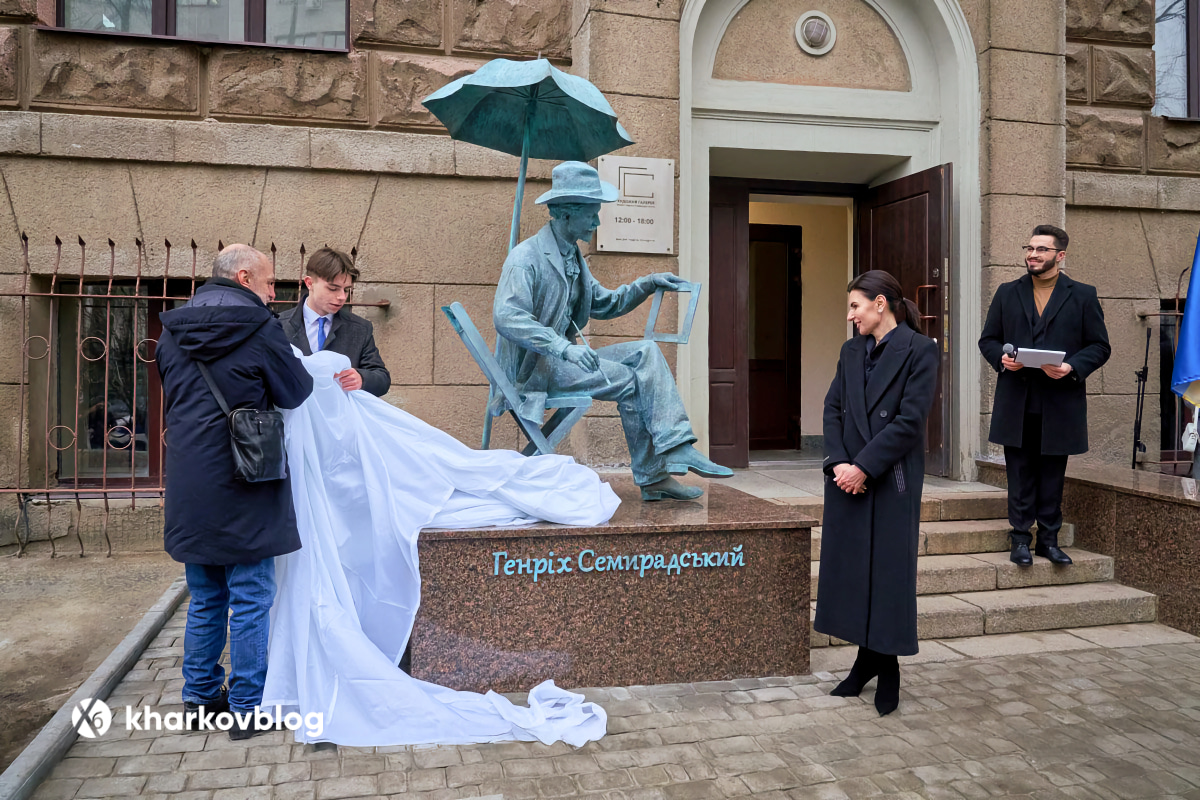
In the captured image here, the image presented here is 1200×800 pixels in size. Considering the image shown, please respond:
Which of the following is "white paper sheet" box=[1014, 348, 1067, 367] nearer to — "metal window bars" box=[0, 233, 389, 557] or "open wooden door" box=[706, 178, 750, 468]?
"open wooden door" box=[706, 178, 750, 468]

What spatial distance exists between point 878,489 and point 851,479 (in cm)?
14

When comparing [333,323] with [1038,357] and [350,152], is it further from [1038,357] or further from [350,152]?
[1038,357]

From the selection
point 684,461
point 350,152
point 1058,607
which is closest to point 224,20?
point 350,152

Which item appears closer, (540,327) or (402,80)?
(540,327)

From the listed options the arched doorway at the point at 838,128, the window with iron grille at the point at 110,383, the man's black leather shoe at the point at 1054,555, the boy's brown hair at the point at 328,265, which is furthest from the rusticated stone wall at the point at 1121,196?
the window with iron grille at the point at 110,383

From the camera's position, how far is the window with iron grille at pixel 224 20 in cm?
672

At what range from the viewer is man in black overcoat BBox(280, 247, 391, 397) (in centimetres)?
438

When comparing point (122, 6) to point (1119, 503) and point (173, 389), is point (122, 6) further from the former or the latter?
point (1119, 503)

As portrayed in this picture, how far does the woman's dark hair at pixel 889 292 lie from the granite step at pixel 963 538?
1979 millimetres

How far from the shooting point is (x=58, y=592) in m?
5.42

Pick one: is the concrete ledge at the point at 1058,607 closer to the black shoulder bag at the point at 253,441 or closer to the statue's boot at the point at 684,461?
the statue's boot at the point at 684,461

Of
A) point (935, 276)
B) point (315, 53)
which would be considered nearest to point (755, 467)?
point (935, 276)

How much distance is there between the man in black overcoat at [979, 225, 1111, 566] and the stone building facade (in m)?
1.97

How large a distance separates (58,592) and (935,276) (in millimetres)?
6731
